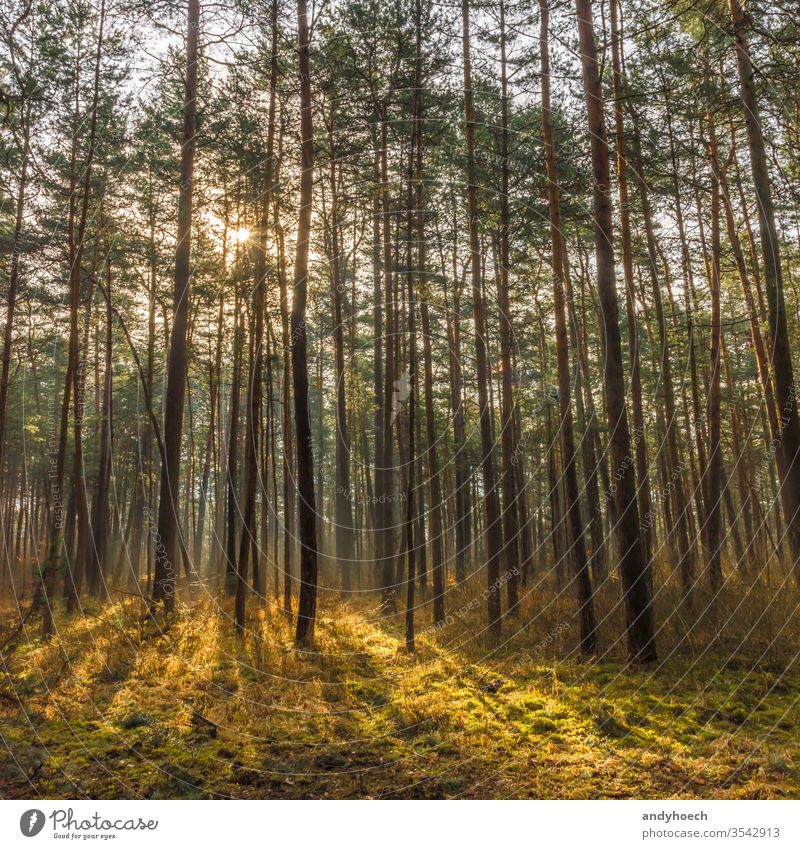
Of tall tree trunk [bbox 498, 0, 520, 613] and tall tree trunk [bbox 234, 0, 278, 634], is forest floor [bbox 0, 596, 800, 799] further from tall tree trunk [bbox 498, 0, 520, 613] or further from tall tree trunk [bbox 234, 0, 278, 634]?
tall tree trunk [bbox 498, 0, 520, 613]

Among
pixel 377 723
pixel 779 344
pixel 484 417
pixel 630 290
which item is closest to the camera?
pixel 377 723

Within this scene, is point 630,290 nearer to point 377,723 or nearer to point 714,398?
point 714,398

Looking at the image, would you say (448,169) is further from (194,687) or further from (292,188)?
(194,687)

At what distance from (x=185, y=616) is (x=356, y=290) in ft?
53.7

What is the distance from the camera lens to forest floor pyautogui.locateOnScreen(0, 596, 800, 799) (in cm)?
494

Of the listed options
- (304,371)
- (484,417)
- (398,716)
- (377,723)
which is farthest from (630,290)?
(377,723)

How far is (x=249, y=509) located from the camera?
34.6ft

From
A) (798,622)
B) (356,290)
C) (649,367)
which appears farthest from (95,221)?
(649,367)
